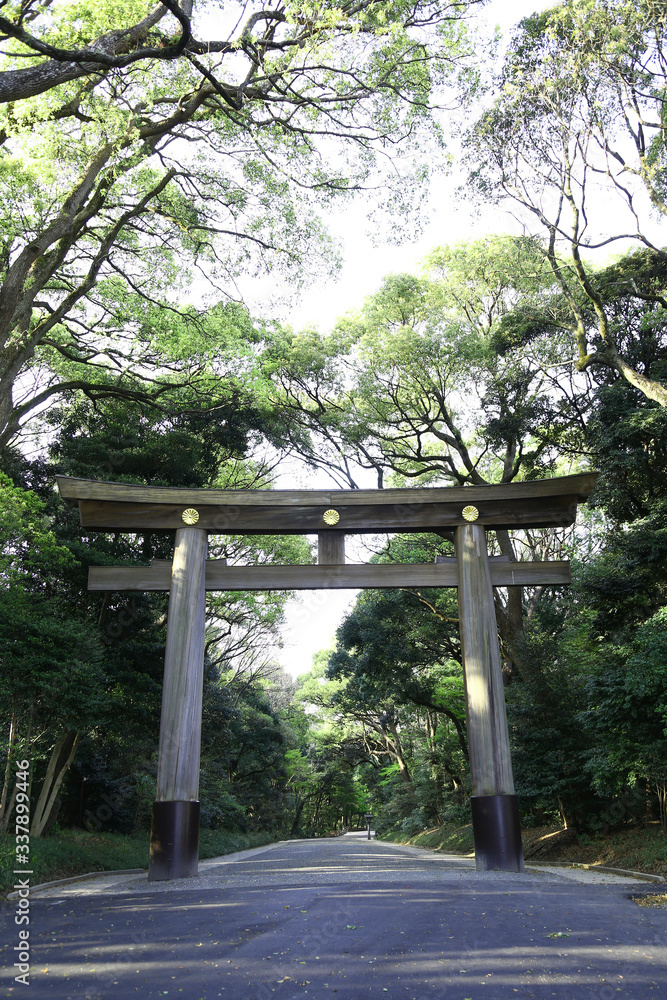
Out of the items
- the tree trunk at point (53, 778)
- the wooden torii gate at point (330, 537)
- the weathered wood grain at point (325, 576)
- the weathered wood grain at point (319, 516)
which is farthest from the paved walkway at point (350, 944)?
the tree trunk at point (53, 778)

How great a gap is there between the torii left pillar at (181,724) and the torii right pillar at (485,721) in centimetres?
316

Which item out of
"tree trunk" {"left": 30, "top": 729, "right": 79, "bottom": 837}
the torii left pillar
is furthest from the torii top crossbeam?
"tree trunk" {"left": 30, "top": 729, "right": 79, "bottom": 837}

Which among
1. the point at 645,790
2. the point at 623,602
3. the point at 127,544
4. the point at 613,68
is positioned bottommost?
the point at 645,790

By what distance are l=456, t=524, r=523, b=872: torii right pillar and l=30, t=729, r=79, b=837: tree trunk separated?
5.96 m

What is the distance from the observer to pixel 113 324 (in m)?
13.0

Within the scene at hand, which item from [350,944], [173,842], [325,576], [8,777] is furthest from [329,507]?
[350,944]

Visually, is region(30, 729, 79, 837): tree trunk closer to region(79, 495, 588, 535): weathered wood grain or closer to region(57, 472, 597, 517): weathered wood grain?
region(79, 495, 588, 535): weathered wood grain

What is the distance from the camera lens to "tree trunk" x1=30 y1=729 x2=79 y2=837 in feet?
32.5

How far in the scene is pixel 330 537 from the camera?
8.94 m

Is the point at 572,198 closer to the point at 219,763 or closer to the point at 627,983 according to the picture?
the point at 627,983

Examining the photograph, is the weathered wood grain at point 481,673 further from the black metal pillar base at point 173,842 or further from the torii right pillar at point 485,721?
the black metal pillar base at point 173,842

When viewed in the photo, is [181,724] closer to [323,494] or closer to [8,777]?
[8,777]

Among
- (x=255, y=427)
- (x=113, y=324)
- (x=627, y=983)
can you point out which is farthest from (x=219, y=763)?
(x=627, y=983)

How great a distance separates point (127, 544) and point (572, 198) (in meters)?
10.2
